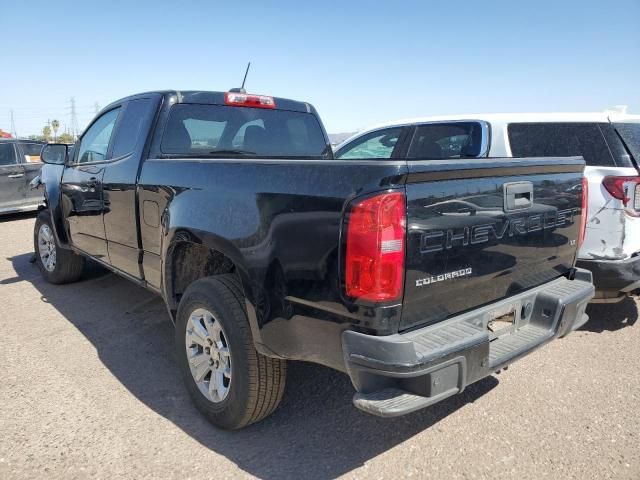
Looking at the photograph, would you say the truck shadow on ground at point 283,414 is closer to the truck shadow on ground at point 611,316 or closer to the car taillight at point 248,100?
the truck shadow on ground at point 611,316

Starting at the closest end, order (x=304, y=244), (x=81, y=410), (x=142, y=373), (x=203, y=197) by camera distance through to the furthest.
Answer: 1. (x=304, y=244)
2. (x=203, y=197)
3. (x=81, y=410)
4. (x=142, y=373)

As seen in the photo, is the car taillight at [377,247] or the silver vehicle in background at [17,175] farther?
the silver vehicle in background at [17,175]

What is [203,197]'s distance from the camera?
2.67 m

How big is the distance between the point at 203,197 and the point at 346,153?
331cm

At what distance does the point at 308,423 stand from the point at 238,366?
65cm

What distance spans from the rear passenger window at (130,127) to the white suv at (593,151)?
8.81 ft

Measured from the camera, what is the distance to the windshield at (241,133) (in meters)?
3.52

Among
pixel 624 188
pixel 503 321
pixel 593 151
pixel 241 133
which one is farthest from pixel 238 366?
pixel 593 151

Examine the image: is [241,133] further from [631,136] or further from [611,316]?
[611,316]

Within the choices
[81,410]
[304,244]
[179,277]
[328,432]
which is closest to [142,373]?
[81,410]

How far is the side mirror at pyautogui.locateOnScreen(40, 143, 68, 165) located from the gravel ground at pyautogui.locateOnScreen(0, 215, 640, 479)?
A: 5.83ft

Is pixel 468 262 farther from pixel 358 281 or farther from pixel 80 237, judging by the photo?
Answer: pixel 80 237

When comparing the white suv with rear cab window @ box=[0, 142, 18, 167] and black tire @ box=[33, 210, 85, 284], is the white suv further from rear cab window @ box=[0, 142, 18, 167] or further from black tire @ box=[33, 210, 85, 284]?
rear cab window @ box=[0, 142, 18, 167]

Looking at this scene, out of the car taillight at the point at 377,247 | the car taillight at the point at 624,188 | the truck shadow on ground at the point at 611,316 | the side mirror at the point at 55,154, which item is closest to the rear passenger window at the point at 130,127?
the side mirror at the point at 55,154
